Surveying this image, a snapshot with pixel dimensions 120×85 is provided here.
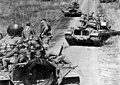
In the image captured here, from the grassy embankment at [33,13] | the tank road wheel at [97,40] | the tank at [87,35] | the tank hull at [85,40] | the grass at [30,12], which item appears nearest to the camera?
the tank road wheel at [97,40]

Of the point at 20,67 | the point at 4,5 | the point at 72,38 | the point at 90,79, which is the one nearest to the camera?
the point at 20,67

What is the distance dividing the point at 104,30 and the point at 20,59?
40.2ft

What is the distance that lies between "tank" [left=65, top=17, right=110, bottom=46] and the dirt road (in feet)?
1.71

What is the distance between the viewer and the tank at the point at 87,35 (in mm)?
24344

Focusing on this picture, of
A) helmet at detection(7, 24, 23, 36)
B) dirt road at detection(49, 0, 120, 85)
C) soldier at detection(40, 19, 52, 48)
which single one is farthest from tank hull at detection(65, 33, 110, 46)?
helmet at detection(7, 24, 23, 36)

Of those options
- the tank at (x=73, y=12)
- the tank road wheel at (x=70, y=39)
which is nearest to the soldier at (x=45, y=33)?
the tank road wheel at (x=70, y=39)

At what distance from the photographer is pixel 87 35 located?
24.8 m

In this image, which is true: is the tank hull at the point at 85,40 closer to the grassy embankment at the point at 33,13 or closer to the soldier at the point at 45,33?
the soldier at the point at 45,33

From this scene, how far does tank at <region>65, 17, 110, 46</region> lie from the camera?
2434 cm

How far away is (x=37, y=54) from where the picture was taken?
15445mm

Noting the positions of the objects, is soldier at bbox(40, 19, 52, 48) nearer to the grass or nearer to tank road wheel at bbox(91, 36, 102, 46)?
tank road wheel at bbox(91, 36, 102, 46)

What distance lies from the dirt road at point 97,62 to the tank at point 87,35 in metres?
0.52

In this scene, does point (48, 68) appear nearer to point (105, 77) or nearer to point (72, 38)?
point (105, 77)

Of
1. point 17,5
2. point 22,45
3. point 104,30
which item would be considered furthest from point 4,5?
point 22,45
